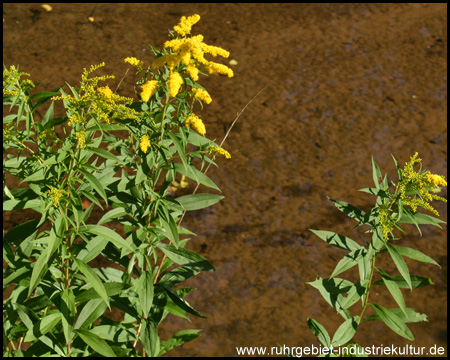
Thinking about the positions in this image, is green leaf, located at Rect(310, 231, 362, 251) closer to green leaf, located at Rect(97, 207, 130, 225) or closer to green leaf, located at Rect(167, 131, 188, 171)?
green leaf, located at Rect(167, 131, 188, 171)

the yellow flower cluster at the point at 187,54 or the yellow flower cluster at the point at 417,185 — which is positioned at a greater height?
the yellow flower cluster at the point at 187,54

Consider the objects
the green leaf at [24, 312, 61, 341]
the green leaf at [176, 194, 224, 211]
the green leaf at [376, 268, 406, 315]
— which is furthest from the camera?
the green leaf at [176, 194, 224, 211]

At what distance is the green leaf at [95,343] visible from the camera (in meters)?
2.12

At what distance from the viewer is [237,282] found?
3637mm

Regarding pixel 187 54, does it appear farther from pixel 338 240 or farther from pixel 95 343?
pixel 95 343

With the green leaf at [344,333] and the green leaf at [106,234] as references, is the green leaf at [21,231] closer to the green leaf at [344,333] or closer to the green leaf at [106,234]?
the green leaf at [106,234]

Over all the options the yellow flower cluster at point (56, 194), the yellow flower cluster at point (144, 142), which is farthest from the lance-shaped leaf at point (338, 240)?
the yellow flower cluster at point (56, 194)

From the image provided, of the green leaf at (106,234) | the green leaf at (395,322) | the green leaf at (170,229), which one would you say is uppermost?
the green leaf at (106,234)

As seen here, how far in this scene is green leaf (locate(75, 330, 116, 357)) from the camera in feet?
6.97

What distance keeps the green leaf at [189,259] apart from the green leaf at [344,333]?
719mm

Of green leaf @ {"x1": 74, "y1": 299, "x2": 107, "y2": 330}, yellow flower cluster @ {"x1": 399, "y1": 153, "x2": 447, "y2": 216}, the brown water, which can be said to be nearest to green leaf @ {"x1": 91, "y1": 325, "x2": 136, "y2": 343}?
green leaf @ {"x1": 74, "y1": 299, "x2": 107, "y2": 330}

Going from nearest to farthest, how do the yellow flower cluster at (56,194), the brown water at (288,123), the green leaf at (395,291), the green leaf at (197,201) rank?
the yellow flower cluster at (56,194), the green leaf at (395,291), the green leaf at (197,201), the brown water at (288,123)

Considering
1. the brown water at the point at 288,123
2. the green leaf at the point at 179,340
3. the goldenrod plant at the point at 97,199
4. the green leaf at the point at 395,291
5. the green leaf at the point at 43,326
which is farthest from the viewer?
the brown water at the point at 288,123

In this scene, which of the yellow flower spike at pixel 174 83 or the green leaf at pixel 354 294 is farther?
the green leaf at pixel 354 294
